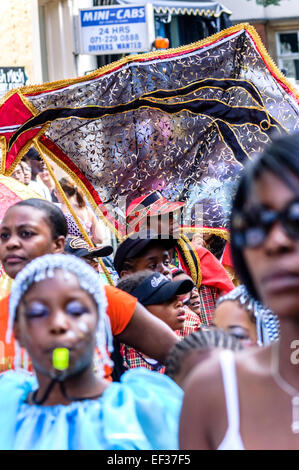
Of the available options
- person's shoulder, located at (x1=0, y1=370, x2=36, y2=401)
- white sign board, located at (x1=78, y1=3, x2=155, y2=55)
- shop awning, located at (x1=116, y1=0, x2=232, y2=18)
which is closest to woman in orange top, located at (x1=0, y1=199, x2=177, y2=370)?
person's shoulder, located at (x1=0, y1=370, x2=36, y2=401)

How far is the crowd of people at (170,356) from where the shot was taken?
1759 millimetres

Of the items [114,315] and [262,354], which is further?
[114,315]

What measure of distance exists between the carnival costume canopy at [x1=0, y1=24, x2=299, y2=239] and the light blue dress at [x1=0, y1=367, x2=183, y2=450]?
275cm

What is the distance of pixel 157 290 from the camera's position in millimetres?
3578

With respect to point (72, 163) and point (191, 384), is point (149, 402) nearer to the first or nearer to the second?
point (191, 384)

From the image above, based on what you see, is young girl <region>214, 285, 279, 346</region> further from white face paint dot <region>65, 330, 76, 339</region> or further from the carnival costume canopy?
the carnival costume canopy

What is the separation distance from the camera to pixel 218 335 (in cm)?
214

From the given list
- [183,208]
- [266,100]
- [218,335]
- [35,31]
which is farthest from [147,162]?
[35,31]

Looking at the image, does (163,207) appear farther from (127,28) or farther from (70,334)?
(127,28)

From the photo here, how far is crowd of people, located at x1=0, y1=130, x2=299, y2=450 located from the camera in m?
1.76

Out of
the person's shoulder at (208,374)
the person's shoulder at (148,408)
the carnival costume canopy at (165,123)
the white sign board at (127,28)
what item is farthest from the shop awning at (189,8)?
the person's shoulder at (208,374)

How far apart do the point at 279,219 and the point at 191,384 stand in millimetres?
430

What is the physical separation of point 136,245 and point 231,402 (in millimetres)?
2561

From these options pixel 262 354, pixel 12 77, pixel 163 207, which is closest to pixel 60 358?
pixel 262 354
